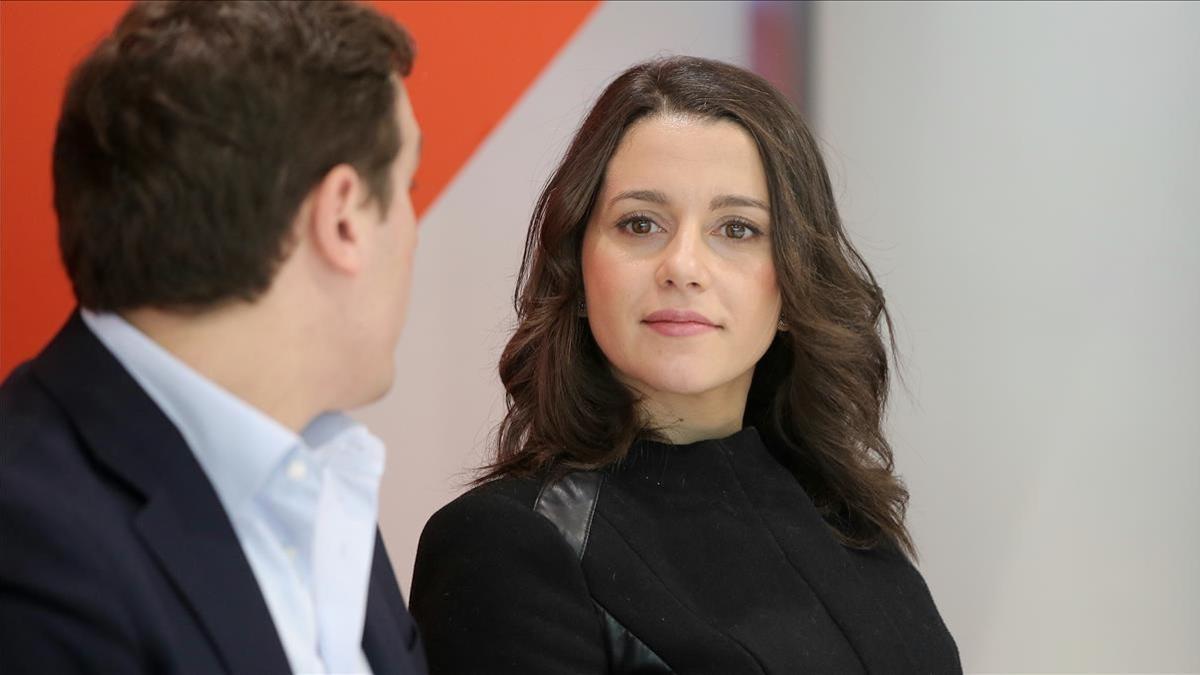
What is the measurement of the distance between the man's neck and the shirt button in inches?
1.8

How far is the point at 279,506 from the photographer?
52.2 inches

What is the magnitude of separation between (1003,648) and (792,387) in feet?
4.78

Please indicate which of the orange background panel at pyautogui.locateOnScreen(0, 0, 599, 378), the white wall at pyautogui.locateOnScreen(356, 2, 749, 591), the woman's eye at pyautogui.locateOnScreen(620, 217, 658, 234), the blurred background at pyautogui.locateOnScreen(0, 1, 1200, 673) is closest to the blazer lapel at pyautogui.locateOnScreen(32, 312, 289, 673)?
the woman's eye at pyautogui.locateOnScreen(620, 217, 658, 234)

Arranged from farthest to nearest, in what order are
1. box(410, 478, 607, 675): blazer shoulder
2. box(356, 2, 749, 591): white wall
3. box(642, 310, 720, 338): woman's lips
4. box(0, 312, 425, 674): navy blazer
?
box(356, 2, 749, 591): white wall, box(642, 310, 720, 338): woman's lips, box(410, 478, 607, 675): blazer shoulder, box(0, 312, 425, 674): navy blazer

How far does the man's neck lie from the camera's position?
4.19ft

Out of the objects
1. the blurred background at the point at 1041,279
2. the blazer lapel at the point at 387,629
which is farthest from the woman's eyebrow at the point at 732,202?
the blurred background at the point at 1041,279

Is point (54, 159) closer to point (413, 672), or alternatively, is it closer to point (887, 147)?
point (413, 672)

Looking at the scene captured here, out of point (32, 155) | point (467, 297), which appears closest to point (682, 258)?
point (467, 297)

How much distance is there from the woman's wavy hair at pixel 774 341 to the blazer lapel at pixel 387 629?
0.43 meters

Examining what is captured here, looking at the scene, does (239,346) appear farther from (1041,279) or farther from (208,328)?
(1041,279)

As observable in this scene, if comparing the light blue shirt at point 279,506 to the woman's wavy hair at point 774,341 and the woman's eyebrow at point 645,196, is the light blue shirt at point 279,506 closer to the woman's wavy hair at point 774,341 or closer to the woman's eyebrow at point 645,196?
the woman's wavy hair at point 774,341

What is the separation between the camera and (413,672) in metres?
1.52

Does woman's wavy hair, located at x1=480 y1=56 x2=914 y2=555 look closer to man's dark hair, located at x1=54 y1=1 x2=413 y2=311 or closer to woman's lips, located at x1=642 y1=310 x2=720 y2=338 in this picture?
woman's lips, located at x1=642 y1=310 x2=720 y2=338

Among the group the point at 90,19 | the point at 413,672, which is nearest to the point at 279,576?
the point at 413,672
